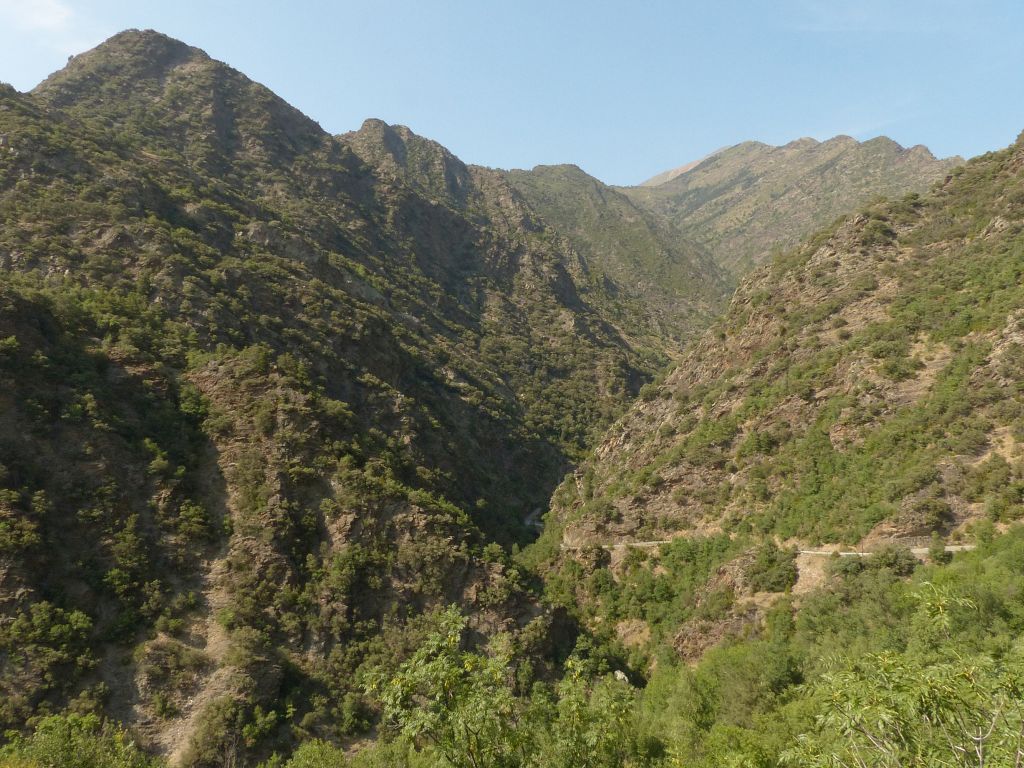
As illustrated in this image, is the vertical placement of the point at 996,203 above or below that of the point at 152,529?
above

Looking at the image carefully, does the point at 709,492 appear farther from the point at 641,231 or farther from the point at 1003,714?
the point at 641,231

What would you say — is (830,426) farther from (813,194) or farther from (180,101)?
(813,194)

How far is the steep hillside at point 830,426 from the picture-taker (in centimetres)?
2842

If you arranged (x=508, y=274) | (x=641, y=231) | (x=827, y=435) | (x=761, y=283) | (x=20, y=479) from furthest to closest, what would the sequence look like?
1. (x=641, y=231)
2. (x=508, y=274)
3. (x=761, y=283)
4. (x=827, y=435)
5. (x=20, y=479)

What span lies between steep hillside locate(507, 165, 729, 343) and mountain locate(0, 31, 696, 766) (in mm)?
65360

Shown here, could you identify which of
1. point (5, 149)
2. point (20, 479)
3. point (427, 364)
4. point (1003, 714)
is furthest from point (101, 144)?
point (1003, 714)

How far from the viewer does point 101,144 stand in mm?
59844

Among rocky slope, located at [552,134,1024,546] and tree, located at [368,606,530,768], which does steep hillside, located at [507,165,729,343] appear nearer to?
rocky slope, located at [552,134,1024,546]

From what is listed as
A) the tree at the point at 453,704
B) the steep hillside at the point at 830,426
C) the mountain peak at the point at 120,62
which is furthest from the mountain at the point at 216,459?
the tree at the point at 453,704

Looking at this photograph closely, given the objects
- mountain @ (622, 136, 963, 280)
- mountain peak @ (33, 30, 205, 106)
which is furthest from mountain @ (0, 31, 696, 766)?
mountain @ (622, 136, 963, 280)

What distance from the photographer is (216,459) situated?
35156mm

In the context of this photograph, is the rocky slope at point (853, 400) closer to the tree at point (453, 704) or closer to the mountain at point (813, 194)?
the tree at point (453, 704)

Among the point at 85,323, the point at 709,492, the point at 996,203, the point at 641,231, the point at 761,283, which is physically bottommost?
the point at 709,492

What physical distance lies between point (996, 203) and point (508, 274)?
271 ft
